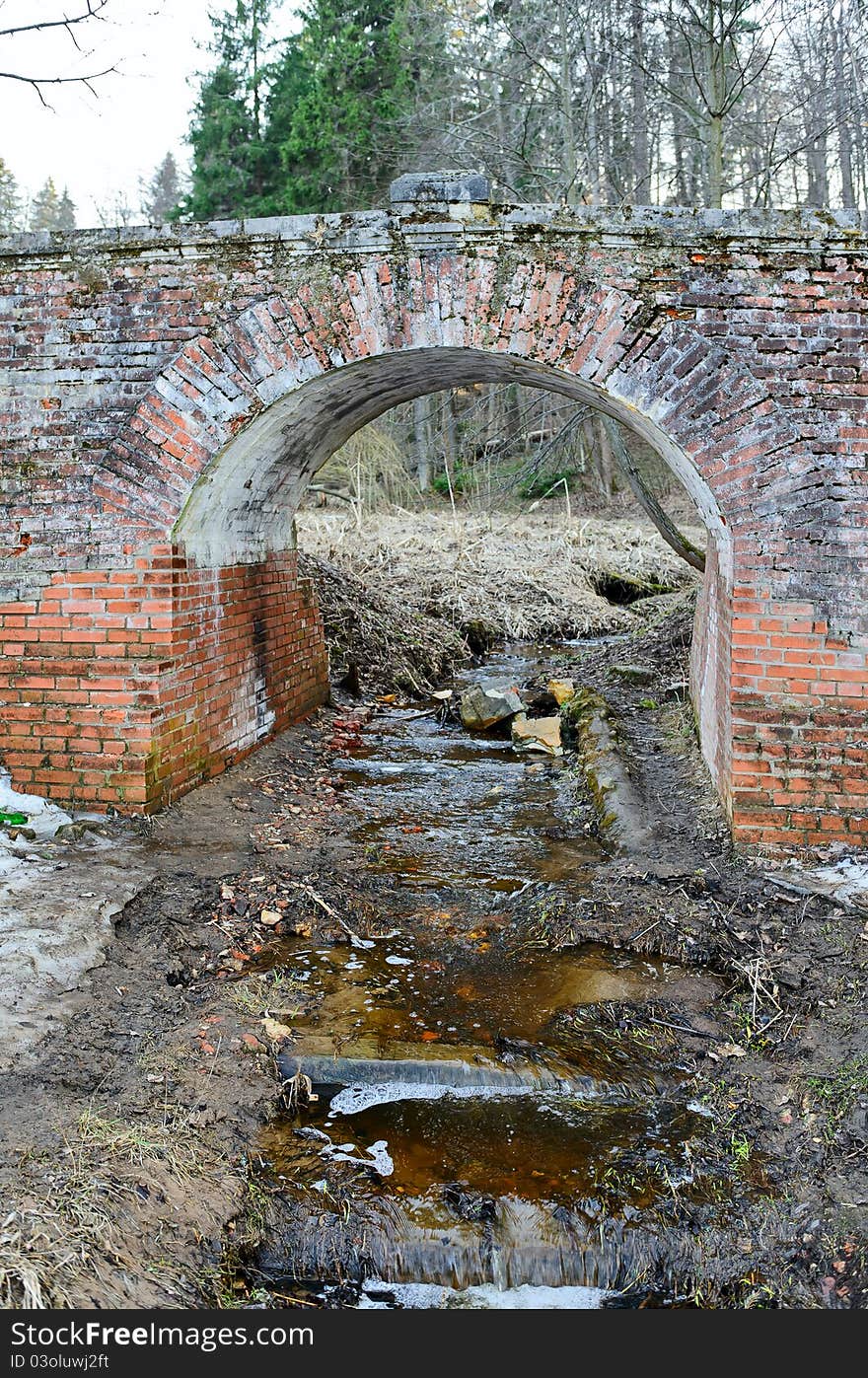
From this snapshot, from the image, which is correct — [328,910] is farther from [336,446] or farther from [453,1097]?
[336,446]

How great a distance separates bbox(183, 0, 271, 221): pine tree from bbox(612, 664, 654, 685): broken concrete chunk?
1693cm

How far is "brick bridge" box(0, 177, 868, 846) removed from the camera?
521 centimetres

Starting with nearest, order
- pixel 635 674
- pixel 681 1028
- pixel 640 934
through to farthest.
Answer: pixel 681 1028 → pixel 640 934 → pixel 635 674

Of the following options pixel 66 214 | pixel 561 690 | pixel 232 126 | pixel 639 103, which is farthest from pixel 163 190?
pixel 561 690

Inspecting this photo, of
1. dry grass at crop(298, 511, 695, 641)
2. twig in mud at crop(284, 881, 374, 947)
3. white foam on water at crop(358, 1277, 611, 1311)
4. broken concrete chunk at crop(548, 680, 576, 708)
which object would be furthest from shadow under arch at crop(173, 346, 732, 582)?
dry grass at crop(298, 511, 695, 641)

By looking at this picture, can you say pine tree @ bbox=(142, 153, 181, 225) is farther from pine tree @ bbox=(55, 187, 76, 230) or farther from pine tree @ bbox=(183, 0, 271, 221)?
pine tree @ bbox=(183, 0, 271, 221)

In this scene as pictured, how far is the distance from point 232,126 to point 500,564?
1406cm

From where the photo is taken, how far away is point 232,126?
22.4 metres

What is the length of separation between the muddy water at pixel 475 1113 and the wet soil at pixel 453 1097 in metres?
0.01

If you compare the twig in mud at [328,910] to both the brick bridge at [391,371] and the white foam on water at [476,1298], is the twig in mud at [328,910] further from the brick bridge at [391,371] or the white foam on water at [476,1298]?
the white foam on water at [476,1298]

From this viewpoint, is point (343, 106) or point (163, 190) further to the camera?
point (163, 190)

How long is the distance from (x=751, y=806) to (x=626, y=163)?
15.8 meters

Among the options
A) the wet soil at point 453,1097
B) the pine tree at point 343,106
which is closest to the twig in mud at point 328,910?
the wet soil at point 453,1097

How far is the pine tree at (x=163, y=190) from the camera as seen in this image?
3303 cm
